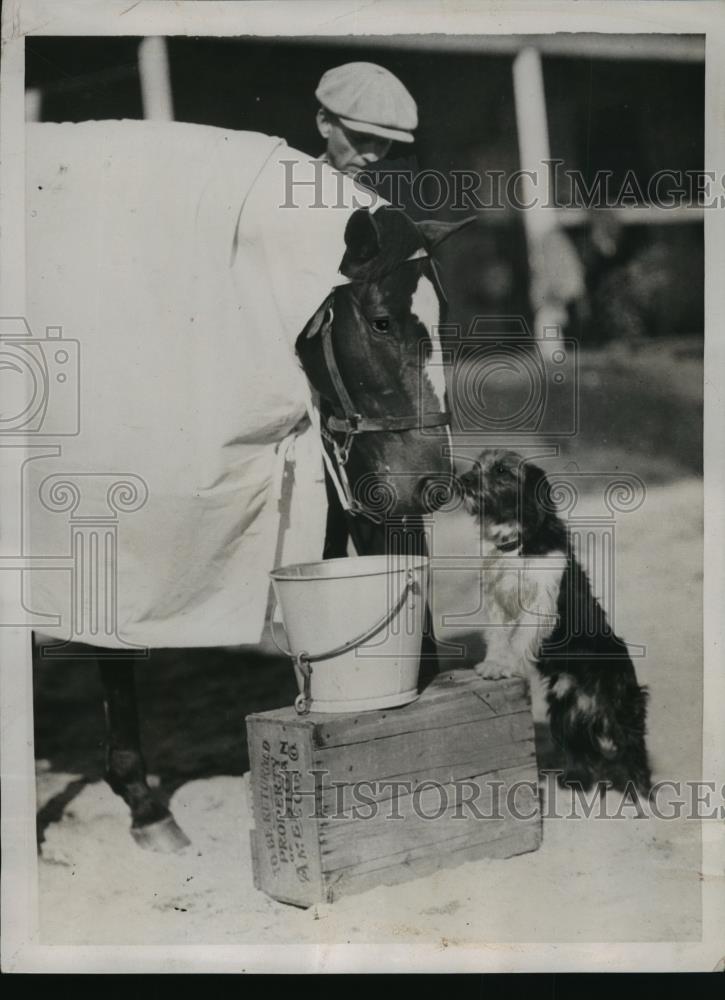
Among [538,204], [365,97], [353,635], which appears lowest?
[353,635]

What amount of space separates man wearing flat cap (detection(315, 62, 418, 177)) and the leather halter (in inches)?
12.8

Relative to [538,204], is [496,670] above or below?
below

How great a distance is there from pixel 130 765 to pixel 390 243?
5.38 ft

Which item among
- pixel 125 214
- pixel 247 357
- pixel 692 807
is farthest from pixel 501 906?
pixel 125 214

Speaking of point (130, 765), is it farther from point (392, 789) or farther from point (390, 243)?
point (390, 243)

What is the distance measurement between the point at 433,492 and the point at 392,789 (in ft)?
2.71

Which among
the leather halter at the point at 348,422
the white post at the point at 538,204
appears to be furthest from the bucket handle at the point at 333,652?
the white post at the point at 538,204

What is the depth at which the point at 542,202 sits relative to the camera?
2986mm

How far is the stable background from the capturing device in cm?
297

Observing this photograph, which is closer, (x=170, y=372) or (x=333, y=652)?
(x=333, y=652)

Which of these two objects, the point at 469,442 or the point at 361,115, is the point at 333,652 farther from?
the point at 361,115

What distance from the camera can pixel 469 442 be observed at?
302 centimetres

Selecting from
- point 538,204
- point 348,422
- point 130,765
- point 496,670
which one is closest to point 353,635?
point 496,670

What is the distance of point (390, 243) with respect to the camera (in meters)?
2.98
